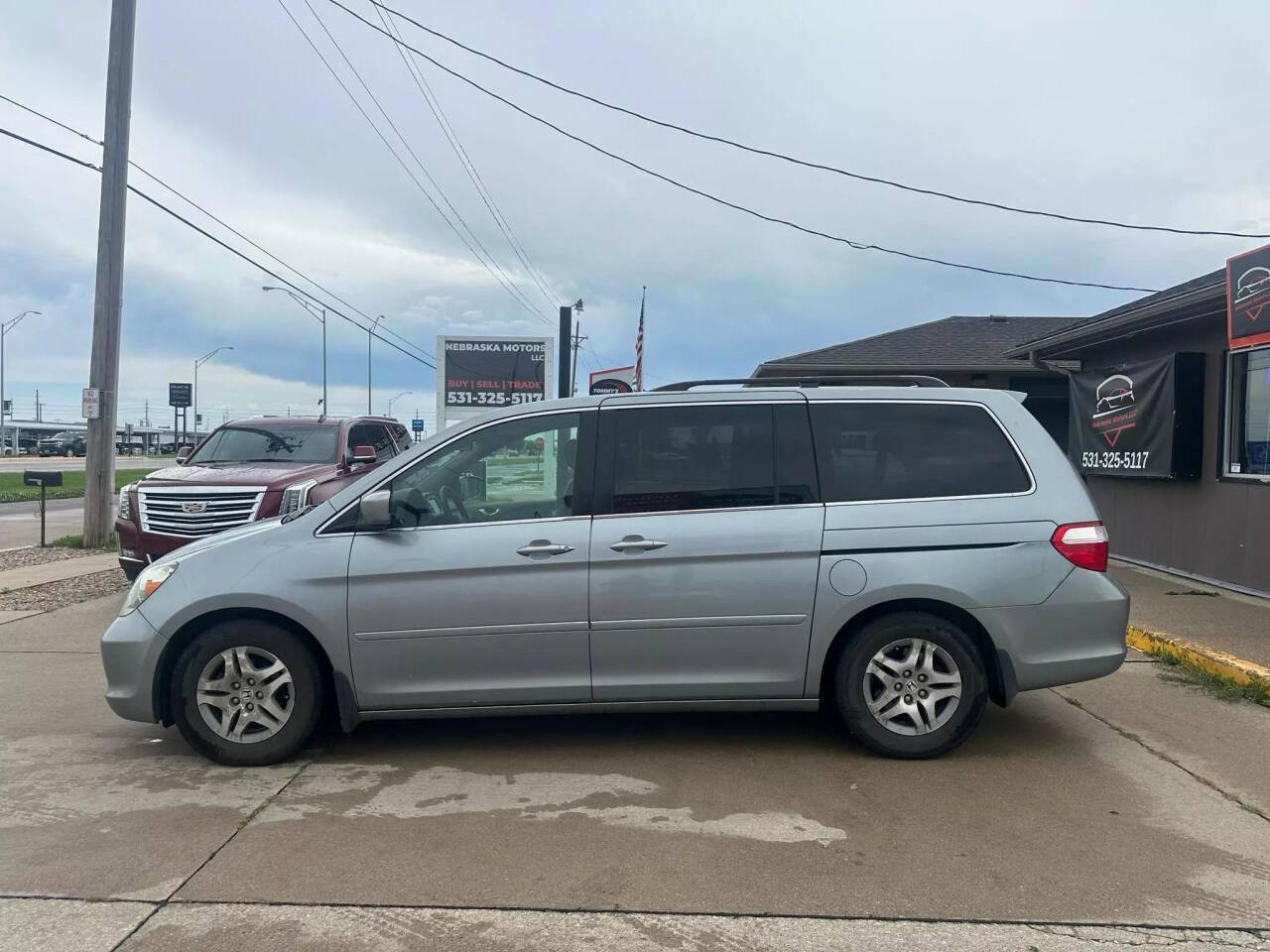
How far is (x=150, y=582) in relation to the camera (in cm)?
490

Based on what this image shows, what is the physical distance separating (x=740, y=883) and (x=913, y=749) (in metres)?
1.63

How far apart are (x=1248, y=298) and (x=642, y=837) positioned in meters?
7.08

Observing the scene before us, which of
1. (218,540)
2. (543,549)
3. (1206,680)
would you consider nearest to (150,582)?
(218,540)

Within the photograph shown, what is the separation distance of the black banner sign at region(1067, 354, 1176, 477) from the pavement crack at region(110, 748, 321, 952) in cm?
873

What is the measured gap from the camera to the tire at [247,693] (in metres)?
4.80

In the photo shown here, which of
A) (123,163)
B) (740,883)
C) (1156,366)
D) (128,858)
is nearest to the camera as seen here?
(740,883)

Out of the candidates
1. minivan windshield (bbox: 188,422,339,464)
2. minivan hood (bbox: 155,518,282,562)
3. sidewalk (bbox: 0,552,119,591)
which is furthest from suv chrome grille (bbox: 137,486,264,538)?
minivan hood (bbox: 155,518,282,562)

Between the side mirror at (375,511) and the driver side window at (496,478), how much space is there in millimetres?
49

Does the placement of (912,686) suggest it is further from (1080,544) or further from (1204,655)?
(1204,655)

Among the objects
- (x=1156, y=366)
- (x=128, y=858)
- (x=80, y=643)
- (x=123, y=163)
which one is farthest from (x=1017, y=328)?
(x=128, y=858)

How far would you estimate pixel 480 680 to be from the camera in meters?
4.82

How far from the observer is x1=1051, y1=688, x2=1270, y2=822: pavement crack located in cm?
440

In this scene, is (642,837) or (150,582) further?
(150,582)

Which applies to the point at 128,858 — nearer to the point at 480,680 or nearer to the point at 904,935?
the point at 480,680
